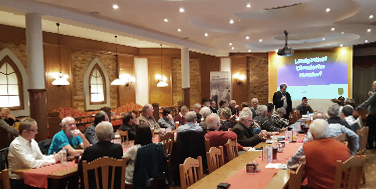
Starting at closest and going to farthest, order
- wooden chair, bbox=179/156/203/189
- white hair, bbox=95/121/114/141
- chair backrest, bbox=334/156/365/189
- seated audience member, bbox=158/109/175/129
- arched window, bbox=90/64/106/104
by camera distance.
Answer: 1. chair backrest, bbox=334/156/365/189
2. wooden chair, bbox=179/156/203/189
3. white hair, bbox=95/121/114/141
4. seated audience member, bbox=158/109/175/129
5. arched window, bbox=90/64/106/104

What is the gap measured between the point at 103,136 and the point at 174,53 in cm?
1039

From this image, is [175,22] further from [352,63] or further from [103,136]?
[352,63]

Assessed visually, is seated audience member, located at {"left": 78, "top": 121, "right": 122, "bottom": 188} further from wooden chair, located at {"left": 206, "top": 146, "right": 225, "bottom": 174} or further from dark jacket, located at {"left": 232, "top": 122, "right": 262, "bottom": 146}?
dark jacket, located at {"left": 232, "top": 122, "right": 262, "bottom": 146}

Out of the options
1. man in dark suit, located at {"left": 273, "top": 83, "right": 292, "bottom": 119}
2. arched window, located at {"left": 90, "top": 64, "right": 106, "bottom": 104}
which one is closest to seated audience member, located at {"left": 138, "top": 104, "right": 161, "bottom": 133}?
arched window, located at {"left": 90, "top": 64, "right": 106, "bottom": 104}

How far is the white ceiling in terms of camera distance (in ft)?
20.1

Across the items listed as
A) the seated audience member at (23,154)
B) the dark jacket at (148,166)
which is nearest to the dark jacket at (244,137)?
the dark jacket at (148,166)

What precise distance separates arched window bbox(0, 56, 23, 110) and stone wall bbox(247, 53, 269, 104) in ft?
34.4

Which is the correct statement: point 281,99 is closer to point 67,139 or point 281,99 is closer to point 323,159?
point 323,159

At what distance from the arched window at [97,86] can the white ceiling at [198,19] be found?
132 cm

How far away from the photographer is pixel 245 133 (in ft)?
15.9

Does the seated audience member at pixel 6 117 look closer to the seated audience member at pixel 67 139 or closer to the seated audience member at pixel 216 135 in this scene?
the seated audience member at pixel 67 139

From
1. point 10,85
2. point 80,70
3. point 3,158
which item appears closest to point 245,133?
point 3,158

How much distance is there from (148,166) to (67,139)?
1.37 metres

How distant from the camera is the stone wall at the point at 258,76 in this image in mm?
14961
